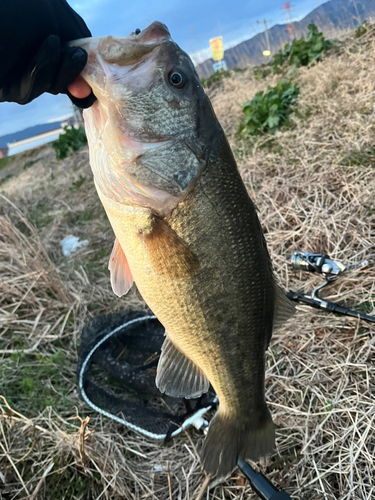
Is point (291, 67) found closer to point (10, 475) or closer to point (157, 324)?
point (157, 324)

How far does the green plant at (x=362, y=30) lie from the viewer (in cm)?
657

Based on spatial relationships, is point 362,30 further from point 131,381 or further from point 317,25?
point 131,381

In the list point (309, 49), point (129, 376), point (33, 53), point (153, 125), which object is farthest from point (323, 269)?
point (309, 49)

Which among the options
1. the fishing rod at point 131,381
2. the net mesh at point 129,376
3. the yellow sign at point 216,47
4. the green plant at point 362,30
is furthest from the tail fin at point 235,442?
the yellow sign at point 216,47

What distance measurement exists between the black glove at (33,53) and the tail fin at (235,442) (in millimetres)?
1636

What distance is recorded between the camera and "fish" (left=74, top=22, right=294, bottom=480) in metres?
1.34

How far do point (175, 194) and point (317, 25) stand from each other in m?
8.15

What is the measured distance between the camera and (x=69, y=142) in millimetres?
11812

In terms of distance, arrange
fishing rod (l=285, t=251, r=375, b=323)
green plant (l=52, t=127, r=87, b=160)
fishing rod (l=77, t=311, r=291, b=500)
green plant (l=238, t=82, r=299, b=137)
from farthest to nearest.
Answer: green plant (l=52, t=127, r=87, b=160), green plant (l=238, t=82, r=299, b=137), fishing rod (l=77, t=311, r=291, b=500), fishing rod (l=285, t=251, r=375, b=323)

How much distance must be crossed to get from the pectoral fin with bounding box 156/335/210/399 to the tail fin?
196 mm

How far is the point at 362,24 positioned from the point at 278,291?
7.54 metres

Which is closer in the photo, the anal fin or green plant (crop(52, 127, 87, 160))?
the anal fin

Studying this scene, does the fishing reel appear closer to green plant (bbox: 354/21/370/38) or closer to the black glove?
the black glove

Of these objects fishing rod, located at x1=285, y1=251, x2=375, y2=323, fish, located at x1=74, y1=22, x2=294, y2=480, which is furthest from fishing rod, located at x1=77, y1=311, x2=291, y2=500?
fishing rod, located at x1=285, y1=251, x2=375, y2=323
